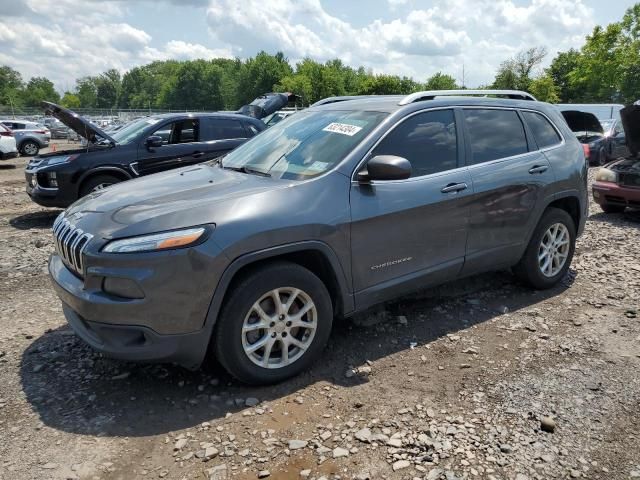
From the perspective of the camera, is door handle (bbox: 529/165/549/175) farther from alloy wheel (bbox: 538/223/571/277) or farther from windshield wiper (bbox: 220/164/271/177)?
windshield wiper (bbox: 220/164/271/177)

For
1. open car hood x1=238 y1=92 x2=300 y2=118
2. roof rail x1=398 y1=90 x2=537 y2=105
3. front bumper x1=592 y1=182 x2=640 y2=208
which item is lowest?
front bumper x1=592 y1=182 x2=640 y2=208

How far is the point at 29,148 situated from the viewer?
2189 cm

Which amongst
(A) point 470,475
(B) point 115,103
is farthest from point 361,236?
(B) point 115,103

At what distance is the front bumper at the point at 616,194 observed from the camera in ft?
26.4

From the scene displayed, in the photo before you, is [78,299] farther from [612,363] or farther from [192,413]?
[612,363]

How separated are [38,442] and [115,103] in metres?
133

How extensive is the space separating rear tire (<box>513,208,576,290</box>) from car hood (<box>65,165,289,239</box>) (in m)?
2.60

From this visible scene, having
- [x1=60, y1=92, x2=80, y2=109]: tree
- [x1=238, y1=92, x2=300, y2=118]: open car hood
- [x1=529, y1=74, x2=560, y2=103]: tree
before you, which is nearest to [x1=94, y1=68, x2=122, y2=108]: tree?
[x1=60, y1=92, x2=80, y2=109]: tree

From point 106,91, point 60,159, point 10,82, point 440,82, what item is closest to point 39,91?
point 10,82

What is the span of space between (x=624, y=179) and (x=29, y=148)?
22.0 m

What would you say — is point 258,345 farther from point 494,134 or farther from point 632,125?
point 632,125

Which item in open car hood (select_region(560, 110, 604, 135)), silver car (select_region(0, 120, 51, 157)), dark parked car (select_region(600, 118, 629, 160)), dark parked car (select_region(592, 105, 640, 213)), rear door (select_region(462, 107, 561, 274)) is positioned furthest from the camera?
silver car (select_region(0, 120, 51, 157))

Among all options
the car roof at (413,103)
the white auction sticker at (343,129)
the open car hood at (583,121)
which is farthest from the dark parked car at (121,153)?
the open car hood at (583,121)

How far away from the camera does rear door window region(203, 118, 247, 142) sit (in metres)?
8.99
